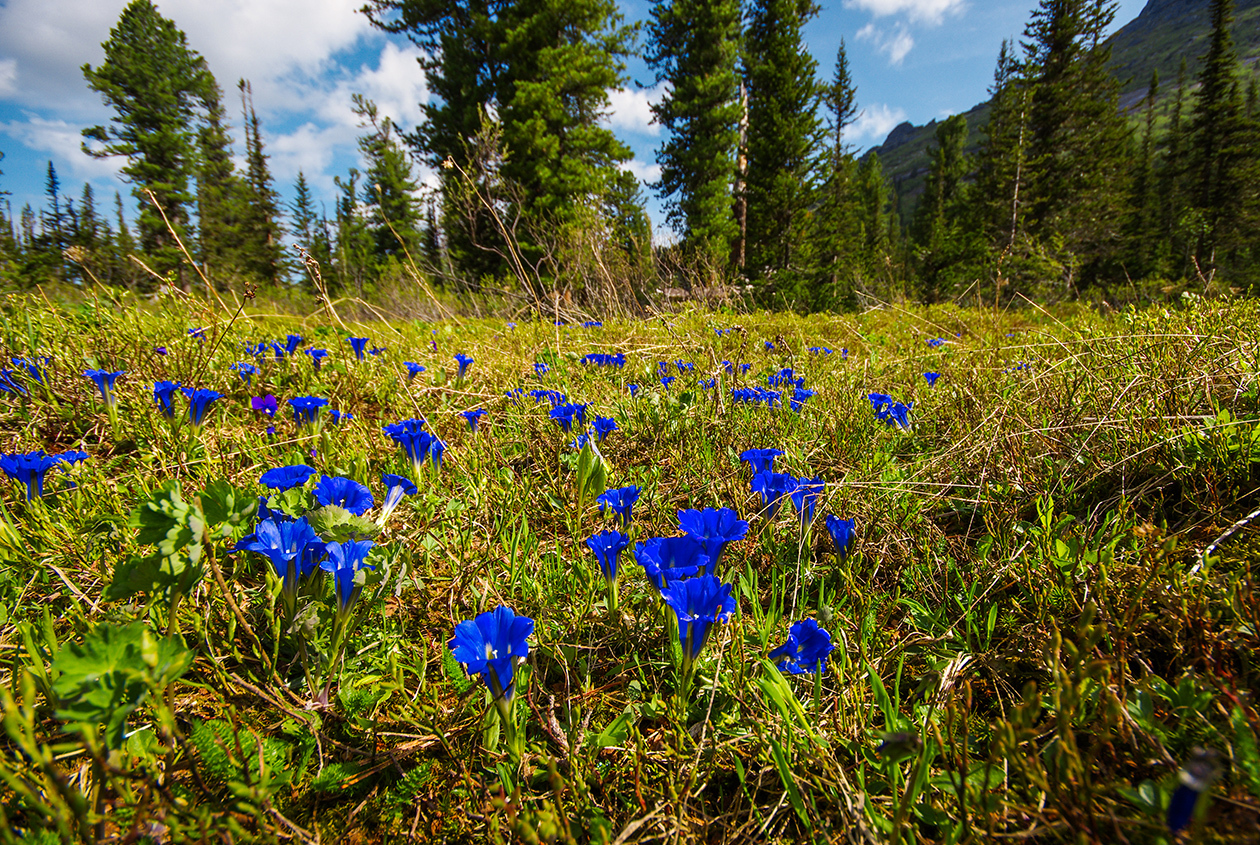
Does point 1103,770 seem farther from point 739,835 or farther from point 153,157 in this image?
point 153,157

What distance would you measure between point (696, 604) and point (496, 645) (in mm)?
→ 424

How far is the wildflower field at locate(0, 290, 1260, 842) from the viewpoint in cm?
85

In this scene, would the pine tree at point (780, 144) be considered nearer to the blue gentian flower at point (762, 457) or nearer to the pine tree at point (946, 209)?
the pine tree at point (946, 209)

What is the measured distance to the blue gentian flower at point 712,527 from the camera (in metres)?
1.24

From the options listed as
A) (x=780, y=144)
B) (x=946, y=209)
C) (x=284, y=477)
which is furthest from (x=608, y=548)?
(x=946, y=209)

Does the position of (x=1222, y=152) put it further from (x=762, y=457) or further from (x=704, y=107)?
(x=762, y=457)

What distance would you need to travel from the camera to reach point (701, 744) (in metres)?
1.04

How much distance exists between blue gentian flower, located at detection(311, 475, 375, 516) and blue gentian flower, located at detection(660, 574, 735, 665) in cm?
85

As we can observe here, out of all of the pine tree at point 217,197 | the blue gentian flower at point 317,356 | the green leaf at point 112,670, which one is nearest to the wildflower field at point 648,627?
the green leaf at point 112,670

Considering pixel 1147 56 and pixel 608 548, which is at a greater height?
pixel 1147 56

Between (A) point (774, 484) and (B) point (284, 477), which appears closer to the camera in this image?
(B) point (284, 477)

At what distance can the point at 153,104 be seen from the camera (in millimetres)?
26375

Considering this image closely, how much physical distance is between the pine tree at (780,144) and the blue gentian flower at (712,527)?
15.8 meters

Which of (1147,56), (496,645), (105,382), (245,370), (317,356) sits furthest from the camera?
(1147,56)
